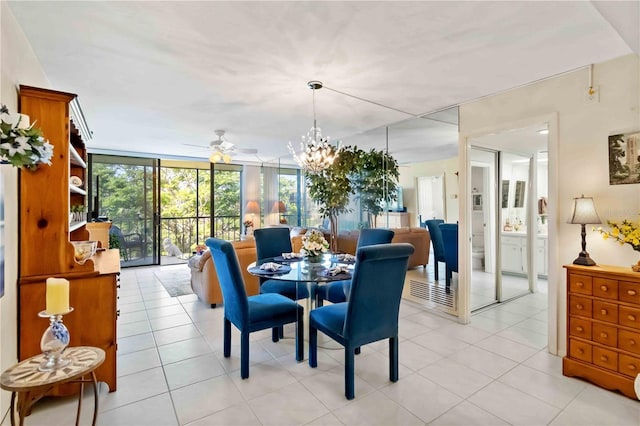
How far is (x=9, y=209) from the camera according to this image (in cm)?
190

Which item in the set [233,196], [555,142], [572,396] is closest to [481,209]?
[555,142]

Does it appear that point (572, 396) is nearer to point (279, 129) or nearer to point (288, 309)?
point (288, 309)

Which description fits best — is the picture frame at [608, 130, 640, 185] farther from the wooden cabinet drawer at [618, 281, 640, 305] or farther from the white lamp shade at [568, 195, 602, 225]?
the wooden cabinet drawer at [618, 281, 640, 305]

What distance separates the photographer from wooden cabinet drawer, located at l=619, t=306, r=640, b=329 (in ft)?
7.21

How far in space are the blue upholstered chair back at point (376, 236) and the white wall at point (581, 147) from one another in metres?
1.53

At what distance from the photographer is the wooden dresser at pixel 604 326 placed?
2.21 meters

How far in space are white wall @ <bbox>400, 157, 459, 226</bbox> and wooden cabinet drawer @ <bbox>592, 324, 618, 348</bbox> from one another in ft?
7.25

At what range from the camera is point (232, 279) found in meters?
2.43

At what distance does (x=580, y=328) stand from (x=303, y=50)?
308 centimetres

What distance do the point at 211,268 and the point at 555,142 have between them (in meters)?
4.00

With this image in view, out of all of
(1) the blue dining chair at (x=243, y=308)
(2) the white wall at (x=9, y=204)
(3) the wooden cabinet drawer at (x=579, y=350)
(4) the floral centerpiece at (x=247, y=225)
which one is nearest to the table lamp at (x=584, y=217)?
(3) the wooden cabinet drawer at (x=579, y=350)

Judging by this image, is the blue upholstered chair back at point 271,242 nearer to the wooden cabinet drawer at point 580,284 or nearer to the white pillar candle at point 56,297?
the white pillar candle at point 56,297

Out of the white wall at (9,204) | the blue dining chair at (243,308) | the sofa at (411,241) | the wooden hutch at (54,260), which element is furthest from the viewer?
the sofa at (411,241)

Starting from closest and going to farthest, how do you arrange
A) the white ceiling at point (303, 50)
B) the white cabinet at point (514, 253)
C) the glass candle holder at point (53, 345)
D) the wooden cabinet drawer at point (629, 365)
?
the glass candle holder at point (53, 345)
the white ceiling at point (303, 50)
the wooden cabinet drawer at point (629, 365)
the white cabinet at point (514, 253)
